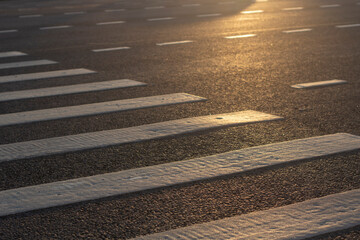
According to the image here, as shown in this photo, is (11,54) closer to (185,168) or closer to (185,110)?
(185,110)

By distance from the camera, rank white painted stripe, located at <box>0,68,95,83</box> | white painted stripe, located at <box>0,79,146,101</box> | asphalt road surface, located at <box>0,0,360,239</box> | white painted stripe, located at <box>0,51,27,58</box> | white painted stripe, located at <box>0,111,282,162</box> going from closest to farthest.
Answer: asphalt road surface, located at <box>0,0,360,239</box>
white painted stripe, located at <box>0,111,282,162</box>
white painted stripe, located at <box>0,79,146,101</box>
white painted stripe, located at <box>0,68,95,83</box>
white painted stripe, located at <box>0,51,27,58</box>

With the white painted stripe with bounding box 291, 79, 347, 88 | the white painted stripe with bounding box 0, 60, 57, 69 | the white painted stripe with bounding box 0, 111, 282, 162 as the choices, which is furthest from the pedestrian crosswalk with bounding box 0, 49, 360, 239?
the white painted stripe with bounding box 0, 60, 57, 69

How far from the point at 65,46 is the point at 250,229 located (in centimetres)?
786

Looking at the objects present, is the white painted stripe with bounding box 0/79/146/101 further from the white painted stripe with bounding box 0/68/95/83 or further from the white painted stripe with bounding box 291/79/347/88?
the white painted stripe with bounding box 291/79/347/88

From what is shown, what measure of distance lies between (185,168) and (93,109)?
80.5 inches

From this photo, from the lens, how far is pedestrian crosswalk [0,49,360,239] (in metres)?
2.93

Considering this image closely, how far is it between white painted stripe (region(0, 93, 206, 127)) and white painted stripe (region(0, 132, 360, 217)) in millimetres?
1750

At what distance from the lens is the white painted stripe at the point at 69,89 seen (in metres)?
6.38

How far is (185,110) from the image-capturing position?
5.48 m

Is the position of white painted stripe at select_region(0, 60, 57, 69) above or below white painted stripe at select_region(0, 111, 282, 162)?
below

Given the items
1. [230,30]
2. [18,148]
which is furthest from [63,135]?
[230,30]

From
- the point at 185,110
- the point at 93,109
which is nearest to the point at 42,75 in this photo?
the point at 93,109

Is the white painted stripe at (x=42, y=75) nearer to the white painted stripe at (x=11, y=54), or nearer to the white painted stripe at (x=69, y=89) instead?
the white painted stripe at (x=69, y=89)

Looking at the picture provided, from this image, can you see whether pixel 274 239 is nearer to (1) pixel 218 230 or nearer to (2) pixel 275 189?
(1) pixel 218 230
